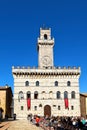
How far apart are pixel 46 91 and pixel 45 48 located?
1194 cm

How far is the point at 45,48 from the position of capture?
74.3 m

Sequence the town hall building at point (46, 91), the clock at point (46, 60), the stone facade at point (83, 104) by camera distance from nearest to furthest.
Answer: the town hall building at point (46, 91) < the stone facade at point (83, 104) < the clock at point (46, 60)

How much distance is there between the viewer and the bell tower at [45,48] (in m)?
72.8

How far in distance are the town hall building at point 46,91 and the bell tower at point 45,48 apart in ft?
10.6

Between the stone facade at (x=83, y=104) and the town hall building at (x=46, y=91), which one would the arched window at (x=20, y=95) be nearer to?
the town hall building at (x=46, y=91)

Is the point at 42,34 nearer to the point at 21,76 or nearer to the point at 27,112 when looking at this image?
the point at 21,76

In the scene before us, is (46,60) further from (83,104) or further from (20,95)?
(83,104)

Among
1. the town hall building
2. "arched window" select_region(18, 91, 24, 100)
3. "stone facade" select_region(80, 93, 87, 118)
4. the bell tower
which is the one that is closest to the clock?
the bell tower

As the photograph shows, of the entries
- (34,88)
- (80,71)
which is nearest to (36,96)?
(34,88)

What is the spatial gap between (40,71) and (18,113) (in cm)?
1061

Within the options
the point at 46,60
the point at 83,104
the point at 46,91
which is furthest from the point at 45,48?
the point at 83,104

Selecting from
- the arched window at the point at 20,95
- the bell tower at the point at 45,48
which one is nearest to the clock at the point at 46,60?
the bell tower at the point at 45,48

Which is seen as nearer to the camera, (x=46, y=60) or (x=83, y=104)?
(x=46, y=60)

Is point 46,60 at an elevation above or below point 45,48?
below
